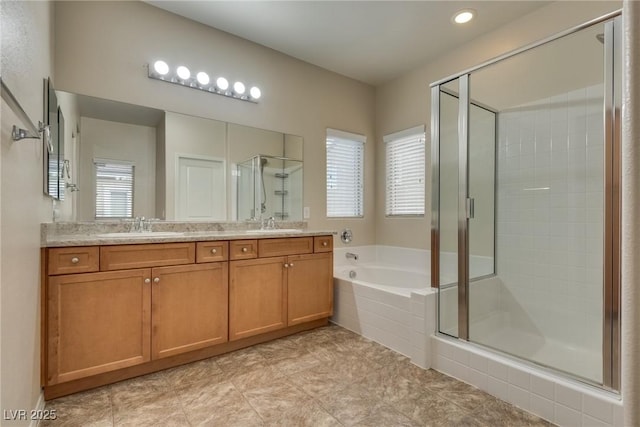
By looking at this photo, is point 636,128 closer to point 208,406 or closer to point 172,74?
point 208,406

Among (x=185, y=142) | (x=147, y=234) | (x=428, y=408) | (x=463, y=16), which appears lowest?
(x=428, y=408)

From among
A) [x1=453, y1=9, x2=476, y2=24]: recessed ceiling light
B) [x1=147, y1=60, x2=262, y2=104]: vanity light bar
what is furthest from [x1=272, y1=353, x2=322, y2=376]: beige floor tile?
[x1=453, y1=9, x2=476, y2=24]: recessed ceiling light

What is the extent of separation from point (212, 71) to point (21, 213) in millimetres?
1968

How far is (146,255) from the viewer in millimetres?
1926

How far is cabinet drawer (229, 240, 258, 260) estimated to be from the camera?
2.26 metres

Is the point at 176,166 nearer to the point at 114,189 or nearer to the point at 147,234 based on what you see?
the point at 114,189

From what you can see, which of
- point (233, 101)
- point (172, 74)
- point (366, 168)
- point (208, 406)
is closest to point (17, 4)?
point (172, 74)

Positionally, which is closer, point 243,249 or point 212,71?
point 243,249

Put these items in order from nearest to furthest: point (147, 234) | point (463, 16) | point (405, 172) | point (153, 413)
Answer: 1. point (153, 413)
2. point (147, 234)
3. point (463, 16)
4. point (405, 172)

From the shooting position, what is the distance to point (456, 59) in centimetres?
306

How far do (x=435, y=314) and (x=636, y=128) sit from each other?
210 centimetres

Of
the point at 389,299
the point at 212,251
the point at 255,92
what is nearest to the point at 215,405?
the point at 212,251

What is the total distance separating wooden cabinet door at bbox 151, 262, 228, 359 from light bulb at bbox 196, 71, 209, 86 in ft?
5.13

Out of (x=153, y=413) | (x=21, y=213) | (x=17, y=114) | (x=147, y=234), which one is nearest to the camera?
(x=17, y=114)
